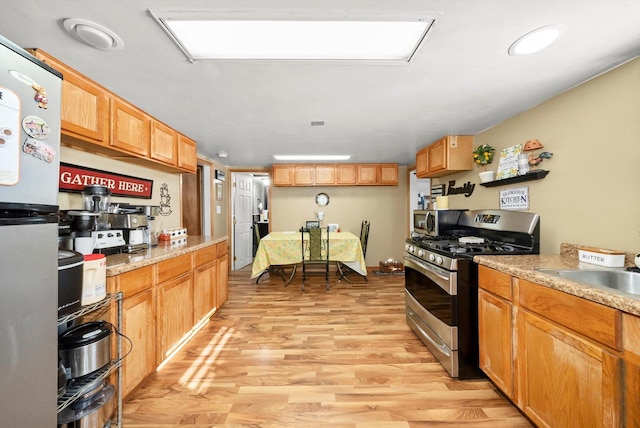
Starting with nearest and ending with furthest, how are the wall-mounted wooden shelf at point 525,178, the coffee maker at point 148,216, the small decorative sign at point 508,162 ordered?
the wall-mounted wooden shelf at point 525,178 → the coffee maker at point 148,216 → the small decorative sign at point 508,162

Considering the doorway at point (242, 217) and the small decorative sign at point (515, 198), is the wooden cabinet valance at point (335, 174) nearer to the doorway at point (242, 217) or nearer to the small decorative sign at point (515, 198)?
the doorway at point (242, 217)

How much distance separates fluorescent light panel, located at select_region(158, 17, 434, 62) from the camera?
46.3 inches

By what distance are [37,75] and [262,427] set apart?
187cm

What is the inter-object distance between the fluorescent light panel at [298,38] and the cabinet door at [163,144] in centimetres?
127

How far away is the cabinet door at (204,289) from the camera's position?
92.5 inches

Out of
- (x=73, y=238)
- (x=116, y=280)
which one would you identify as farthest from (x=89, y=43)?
(x=116, y=280)

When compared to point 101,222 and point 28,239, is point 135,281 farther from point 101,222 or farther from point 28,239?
point 28,239

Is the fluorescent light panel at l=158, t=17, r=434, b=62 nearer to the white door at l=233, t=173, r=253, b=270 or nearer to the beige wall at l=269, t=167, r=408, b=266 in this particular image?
the beige wall at l=269, t=167, r=408, b=266

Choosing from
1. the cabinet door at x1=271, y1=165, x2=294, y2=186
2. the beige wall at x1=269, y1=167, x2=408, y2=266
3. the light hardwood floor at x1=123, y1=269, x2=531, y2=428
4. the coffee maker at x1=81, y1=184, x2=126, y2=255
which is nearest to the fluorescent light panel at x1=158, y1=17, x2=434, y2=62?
the coffee maker at x1=81, y1=184, x2=126, y2=255

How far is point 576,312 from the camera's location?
106 centimetres

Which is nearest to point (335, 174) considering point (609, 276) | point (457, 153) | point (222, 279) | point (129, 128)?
point (457, 153)

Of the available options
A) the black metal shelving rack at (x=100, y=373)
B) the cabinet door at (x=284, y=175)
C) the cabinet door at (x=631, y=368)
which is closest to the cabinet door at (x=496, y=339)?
the cabinet door at (x=631, y=368)

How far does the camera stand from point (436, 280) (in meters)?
1.90

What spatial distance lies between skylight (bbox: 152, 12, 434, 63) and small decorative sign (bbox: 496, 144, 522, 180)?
1605mm
